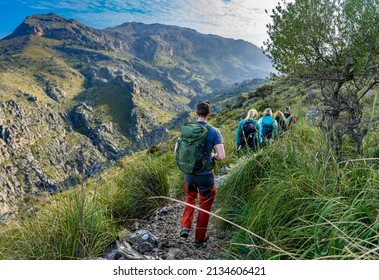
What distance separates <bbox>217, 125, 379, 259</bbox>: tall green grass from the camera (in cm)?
237

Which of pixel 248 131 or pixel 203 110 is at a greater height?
pixel 203 110

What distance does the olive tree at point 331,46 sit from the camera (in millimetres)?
5391

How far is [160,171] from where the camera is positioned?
621cm

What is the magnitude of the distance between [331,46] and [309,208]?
15.3 feet

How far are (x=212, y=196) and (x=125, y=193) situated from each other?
2113 mm

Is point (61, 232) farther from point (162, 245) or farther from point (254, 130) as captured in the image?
point (254, 130)

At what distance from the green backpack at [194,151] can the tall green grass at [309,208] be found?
66 centimetres

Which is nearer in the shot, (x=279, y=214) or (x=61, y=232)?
(x=279, y=214)

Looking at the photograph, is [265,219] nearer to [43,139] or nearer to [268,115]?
[268,115]

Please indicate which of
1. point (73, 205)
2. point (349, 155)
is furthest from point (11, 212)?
point (349, 155)

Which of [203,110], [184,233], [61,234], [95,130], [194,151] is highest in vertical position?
[203,110]

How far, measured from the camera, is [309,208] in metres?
3.02

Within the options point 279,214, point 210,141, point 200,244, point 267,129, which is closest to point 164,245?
point 200,244

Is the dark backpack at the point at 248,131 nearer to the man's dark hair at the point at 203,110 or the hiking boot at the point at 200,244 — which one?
the man's dark hair at the point at 203,110
